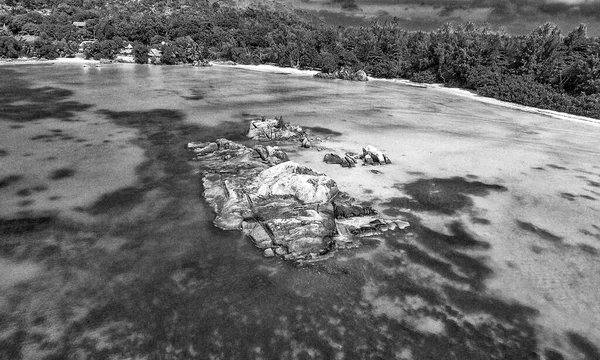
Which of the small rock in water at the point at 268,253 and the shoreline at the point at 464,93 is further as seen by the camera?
the shoreline at the point at 464,93

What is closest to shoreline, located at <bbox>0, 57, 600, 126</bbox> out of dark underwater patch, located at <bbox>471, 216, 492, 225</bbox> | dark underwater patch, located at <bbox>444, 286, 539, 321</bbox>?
dark underwater patch, located at <bbox>471, 216, 492, 225</bbox>

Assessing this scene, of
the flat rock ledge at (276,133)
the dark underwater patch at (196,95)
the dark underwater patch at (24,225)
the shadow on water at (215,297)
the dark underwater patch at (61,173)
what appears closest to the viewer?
the shadow on water at (215,297)

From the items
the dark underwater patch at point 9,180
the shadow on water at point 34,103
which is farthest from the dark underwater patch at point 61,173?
the shadow on water at point 34,103

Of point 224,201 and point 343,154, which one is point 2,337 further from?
point 343,154

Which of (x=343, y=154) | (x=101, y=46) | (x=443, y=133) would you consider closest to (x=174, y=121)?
(x=343, y=154)

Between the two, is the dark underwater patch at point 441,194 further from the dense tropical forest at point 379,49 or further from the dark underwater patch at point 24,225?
the dense tropical forest at point 379,49

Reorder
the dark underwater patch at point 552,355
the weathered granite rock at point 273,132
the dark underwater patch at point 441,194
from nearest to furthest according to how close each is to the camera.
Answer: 1. the dark underwater patch at point 552,355
2. the dark underwater patch at point 441,194
3. the weathered granite rock at point 273,132
